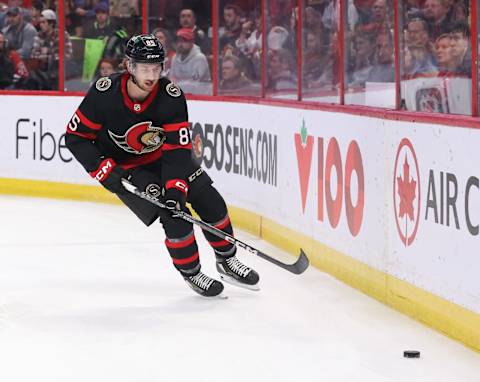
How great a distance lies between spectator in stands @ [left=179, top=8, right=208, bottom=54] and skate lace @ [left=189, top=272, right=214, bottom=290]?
370cm

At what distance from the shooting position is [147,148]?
5660mm

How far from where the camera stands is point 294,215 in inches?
274

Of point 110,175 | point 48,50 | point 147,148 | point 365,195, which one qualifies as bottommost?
point 365,195

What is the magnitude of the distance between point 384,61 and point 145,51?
3.92 feet

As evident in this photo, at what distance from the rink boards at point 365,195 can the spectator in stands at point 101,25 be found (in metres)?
1.49

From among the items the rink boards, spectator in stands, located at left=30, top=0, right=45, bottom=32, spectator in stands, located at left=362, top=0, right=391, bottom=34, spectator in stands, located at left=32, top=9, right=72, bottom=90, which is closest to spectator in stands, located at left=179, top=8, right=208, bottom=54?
the rink boards

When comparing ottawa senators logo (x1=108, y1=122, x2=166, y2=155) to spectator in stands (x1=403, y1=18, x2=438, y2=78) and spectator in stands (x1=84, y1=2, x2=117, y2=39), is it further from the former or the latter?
spectator in stands (x1=84, y1=2, x2=117, y2=39)

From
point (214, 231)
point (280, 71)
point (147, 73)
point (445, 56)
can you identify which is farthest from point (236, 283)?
point (280, 71)

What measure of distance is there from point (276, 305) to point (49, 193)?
16.2ft

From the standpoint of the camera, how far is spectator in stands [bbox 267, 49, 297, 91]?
7.59 meters

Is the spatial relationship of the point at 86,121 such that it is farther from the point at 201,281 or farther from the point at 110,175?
the point at 201,281

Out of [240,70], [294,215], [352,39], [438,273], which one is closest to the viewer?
[438,273]

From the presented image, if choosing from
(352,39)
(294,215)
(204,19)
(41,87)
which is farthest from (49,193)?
(352,39)

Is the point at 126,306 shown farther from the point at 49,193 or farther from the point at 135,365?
the point at 49,193
